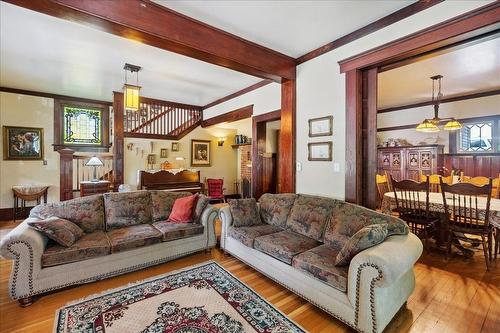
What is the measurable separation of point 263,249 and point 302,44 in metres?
2.79

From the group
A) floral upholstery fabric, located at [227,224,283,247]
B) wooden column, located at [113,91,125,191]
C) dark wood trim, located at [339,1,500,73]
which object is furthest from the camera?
wooden column, located at [113,91,125,191]

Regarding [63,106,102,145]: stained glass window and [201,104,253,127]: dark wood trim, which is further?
[63,106,102,145]: stained glass window

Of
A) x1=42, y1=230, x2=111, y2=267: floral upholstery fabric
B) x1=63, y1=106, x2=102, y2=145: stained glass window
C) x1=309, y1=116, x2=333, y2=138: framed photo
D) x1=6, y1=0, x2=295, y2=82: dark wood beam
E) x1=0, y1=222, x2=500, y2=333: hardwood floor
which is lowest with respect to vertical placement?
x1=0, y1=222, x2=500, y2=333: hardwood floor

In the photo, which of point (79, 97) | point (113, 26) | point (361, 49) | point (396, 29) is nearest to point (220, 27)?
point (113, 26)

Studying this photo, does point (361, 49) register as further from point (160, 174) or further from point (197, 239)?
point (160, 174)

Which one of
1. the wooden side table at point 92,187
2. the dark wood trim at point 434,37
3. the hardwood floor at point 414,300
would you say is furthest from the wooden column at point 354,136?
the wooden side table at point 92,187

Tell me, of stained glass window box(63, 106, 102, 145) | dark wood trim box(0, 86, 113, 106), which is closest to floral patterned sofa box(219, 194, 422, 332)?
stained glass window box(63, 106, 102, 145)

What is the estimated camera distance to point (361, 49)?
9.71 feet

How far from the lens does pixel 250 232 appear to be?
118 inches

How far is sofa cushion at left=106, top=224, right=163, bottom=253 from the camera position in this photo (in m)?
2.76

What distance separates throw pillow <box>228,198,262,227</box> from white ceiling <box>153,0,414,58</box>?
2259mm

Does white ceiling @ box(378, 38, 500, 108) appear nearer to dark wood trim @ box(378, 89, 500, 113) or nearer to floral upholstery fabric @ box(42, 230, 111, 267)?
dark wood trim @ box(378, 89, 500, 113)

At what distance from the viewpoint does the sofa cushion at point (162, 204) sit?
3.57 metres

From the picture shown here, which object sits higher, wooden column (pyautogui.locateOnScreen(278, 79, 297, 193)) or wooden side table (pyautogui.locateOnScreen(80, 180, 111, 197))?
wooden column (pyautogui.locateOnScreen(278, 79, 297, 193))
